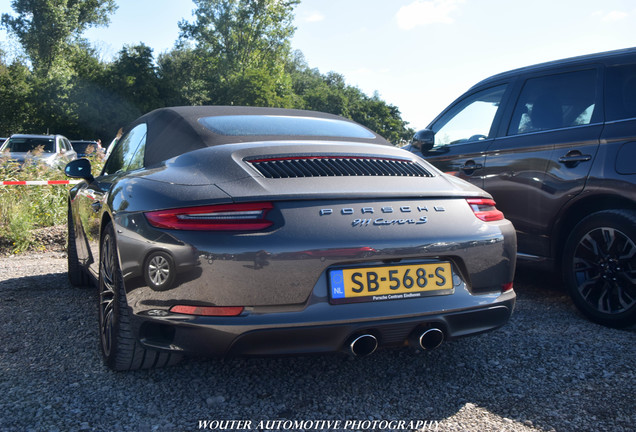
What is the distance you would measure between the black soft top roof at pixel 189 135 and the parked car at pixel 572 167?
4.63 feet

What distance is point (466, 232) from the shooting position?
8.52 feet

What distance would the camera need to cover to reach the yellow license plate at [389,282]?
233 centimetres

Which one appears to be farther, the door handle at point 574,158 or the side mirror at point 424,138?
the side mirror at point 424,138

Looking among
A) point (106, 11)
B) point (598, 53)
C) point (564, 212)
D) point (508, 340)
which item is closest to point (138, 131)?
point (508, 340)

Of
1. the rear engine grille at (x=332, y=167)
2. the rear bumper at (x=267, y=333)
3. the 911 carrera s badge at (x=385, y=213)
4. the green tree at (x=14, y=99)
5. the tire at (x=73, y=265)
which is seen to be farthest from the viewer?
the green tree at (x=14, y=99)

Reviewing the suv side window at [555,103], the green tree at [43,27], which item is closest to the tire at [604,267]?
the suv side window at [555,103]

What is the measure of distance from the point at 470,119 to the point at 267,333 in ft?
11.4

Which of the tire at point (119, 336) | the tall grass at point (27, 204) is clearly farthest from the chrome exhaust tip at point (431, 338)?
the tall grass at point (27, 204)

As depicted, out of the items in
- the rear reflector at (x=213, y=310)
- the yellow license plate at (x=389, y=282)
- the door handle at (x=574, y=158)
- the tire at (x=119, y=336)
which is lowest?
the tire at (x=119, y=336)

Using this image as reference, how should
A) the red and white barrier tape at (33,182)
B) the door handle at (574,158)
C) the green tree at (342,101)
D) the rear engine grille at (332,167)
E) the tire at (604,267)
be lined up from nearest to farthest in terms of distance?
the rear engine grille at (332,167), the tire at (604,267), the door handle at (574,158), the red and white barrier tape at (33,182), the green tree at (342,101)

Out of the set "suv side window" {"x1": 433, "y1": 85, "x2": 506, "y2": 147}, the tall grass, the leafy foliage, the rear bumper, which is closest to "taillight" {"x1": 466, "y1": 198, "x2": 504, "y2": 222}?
the rear bumper

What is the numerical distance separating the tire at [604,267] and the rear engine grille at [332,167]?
150 centimetres

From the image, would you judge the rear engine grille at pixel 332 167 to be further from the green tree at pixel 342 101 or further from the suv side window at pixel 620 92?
the green tree at pixel 342 101

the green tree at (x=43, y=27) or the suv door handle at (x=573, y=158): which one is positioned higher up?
the green tree at (x=43, y=27)
